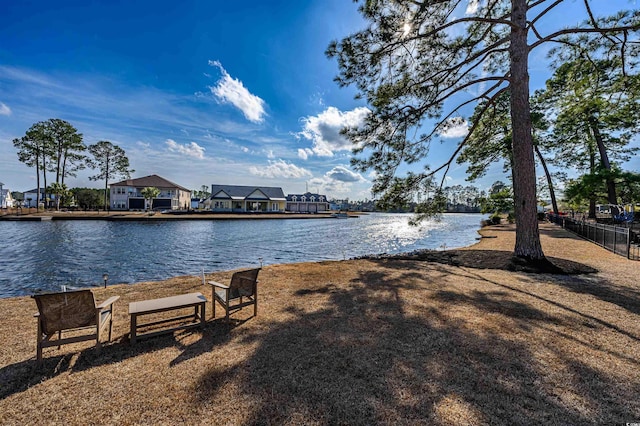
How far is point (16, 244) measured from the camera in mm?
15789

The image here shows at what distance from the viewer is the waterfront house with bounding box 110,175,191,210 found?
172ft

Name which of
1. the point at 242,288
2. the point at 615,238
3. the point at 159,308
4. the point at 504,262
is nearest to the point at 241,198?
the point at 504,262

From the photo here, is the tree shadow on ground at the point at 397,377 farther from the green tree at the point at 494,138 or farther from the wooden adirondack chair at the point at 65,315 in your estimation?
the green tree at the point at 494,138

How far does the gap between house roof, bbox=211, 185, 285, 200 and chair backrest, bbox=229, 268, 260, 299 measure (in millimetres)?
56517

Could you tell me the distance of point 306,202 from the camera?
241ft

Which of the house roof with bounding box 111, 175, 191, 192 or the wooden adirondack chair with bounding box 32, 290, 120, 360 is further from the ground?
the house roof with bounding box 111, 175, 191, 192

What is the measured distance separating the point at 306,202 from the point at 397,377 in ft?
233

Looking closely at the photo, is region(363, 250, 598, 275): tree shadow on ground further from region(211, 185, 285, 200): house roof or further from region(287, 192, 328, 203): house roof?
region(287, 192, 328, 203): house roof

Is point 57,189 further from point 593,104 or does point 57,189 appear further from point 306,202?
point 593,104

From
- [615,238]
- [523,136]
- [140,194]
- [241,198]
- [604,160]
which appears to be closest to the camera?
[523,136]

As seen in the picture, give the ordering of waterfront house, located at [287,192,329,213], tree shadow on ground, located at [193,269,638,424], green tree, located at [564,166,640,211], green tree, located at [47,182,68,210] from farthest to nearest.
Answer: waterfront house, located at [287,192,329,213], green tree, located at [47,182,68,210], green tree, located at [564,166,640,211], tree shadow on ground, located at [193,269,638,424]

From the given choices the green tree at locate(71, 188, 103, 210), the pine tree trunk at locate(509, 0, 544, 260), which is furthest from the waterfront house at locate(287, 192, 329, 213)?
the pine tree trunk at locate(509, 0, 544, 260)

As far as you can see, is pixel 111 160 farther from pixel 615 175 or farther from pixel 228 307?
pixel 615 175

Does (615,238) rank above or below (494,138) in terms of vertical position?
below
